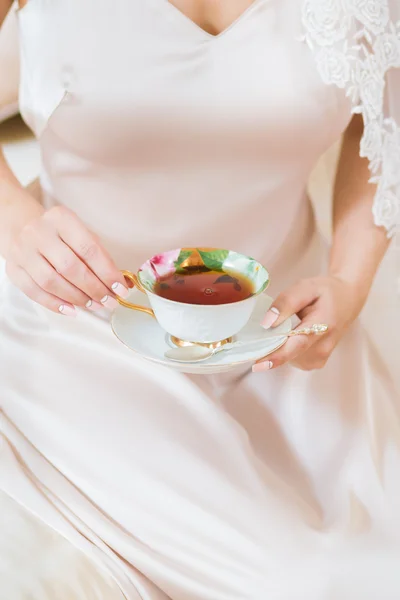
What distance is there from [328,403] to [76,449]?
0.30 meters

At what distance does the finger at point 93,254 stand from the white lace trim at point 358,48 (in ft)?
1.13

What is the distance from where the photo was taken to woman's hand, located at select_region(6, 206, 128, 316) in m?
0.65

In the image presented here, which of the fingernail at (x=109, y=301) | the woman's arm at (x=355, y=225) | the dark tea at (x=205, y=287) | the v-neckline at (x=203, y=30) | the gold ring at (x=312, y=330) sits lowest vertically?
the woman's arm at (x=355, y=225)

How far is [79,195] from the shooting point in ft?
2.88

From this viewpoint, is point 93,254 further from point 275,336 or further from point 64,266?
point 275,336

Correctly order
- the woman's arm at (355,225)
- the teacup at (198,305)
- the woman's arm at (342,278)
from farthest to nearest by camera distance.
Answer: the woman's arm at (355,225), the woman's arm at (342,278), the teacup at (198,305)

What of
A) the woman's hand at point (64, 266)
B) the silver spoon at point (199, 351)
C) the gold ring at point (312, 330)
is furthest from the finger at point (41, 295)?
the gold ring at point (312, 330)

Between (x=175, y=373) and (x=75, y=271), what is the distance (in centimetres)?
18

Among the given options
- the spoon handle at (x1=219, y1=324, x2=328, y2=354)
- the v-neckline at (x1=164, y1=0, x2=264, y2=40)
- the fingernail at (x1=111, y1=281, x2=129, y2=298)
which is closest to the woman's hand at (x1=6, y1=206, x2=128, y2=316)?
the fingernail at (x1=111, y1=281, x2=129, y2=298)

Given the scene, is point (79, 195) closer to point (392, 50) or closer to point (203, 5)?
point (203, 5)

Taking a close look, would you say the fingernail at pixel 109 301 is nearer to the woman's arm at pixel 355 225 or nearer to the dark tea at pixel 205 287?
the dark tea at pixel 205 287

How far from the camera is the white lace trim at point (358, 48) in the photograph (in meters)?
0.78

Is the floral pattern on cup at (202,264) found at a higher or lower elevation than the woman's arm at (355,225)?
higher

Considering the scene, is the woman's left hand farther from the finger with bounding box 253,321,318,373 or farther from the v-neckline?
the v-neckline
